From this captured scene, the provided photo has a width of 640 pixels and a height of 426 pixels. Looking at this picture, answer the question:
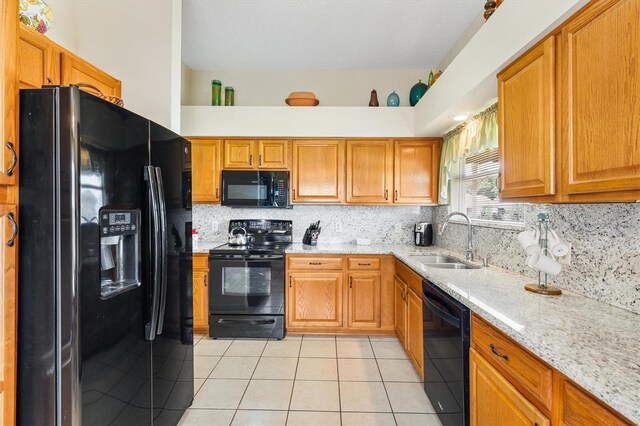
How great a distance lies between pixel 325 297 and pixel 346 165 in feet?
4.64

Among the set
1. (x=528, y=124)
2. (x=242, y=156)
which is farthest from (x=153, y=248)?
(x=242, y=156)

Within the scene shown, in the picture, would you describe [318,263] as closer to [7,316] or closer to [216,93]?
[216,93]

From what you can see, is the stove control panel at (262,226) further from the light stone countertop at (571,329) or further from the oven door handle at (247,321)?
the light stone countertop at (571,329)

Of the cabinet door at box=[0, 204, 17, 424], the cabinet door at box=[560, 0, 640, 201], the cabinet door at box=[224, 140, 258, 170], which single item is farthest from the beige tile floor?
the cabinet door at box=[224, 140, 258, 170]

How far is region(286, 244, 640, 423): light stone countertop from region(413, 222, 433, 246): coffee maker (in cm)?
148

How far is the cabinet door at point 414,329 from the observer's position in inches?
89.6

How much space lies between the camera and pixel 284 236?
3652 mm

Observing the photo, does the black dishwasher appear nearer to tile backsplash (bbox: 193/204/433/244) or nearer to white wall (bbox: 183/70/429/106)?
tile backsplash (bbox: 193/204/433/244)

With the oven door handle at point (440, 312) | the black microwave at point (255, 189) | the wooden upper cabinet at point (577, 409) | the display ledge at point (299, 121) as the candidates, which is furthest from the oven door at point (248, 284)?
the wooden upper cabinet at point (577, 409)

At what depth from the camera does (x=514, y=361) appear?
114cm

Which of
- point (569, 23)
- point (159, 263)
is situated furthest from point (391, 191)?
point (159, 263)

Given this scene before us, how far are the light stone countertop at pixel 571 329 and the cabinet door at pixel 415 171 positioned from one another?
155 cm

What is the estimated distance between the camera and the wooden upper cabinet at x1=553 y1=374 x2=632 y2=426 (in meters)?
0.77

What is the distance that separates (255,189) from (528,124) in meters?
2.51
